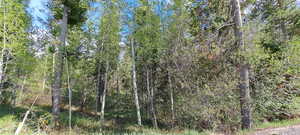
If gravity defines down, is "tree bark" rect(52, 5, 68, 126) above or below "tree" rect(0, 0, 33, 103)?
below

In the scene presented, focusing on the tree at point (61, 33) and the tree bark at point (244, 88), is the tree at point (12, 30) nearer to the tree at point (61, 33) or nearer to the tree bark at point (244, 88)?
the tree at point (61, 33)

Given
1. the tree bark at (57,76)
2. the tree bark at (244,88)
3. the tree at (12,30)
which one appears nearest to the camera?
the tree bark at (244,88)

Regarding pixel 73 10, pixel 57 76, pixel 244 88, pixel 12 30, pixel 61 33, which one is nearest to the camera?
pixel 244 88

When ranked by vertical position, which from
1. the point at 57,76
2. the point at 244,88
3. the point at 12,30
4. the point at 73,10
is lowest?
the point at 244,88

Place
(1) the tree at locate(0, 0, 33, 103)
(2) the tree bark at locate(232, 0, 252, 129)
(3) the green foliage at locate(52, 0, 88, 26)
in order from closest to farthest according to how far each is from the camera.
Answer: (2) the tree bark at locate(232, 0, 252, 129)
(1) the tree at locate(0, 0, 33, 103)
(3) the green foliage at locate(52, 0, 88, 26)

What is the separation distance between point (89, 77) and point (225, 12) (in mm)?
12084

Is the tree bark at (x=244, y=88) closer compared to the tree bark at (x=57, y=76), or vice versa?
the tree bark at (x=244, y=88)

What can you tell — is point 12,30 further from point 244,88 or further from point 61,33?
point 244,88

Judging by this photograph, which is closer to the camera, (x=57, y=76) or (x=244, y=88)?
(x=244, y=88)

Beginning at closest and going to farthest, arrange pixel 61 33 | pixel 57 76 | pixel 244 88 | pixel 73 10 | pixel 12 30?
pixel 244 88, pixel 12 30, pixel 57 76, pixel 61 33, pixel 73 10

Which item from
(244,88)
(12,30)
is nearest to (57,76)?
(12,30)

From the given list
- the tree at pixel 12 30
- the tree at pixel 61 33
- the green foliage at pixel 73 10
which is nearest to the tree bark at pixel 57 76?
the tree at pixel 61 33

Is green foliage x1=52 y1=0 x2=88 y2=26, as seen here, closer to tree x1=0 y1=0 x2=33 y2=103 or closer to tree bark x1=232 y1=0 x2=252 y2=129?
tree x1=0 y1=0 x2=33 y2=103

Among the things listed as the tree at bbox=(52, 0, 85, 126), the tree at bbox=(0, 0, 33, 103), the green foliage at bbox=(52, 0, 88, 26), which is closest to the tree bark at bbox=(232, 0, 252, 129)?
the green foliage at bbox=(52, 0, 88, 26)
